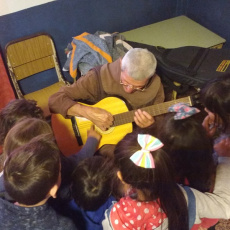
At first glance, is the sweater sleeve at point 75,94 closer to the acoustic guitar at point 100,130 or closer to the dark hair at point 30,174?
the acoustic guitar at point 100,130

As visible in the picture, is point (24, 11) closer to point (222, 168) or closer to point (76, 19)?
Answer: point (76, 19)

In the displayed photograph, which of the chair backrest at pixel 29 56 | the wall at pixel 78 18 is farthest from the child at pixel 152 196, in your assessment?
the wall at pixel 78 18

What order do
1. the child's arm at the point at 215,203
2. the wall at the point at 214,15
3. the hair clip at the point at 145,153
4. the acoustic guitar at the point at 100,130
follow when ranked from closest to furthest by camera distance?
1. the hair clip at the point at 145,153
2. the child's arm at the point at 215,203
3. the acoustic guitar at the point at 100,130
4. the wall at the point at 214,15

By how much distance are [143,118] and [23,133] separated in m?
0.75

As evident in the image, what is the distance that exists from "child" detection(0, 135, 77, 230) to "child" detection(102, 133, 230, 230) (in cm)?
25

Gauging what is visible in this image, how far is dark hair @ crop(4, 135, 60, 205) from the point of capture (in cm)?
94

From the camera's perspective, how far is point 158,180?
3.16 feet

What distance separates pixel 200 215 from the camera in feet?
3.64

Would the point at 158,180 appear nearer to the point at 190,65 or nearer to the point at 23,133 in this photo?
the point at 23,133

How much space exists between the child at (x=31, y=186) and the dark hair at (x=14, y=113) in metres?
0.51

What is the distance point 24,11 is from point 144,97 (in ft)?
4.52

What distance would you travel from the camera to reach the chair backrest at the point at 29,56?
93.0 inches

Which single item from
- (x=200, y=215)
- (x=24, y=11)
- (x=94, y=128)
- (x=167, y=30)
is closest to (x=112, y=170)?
(x=200, y=215)

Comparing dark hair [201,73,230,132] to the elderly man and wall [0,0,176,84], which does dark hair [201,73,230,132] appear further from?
wall [0,0,176,84]
